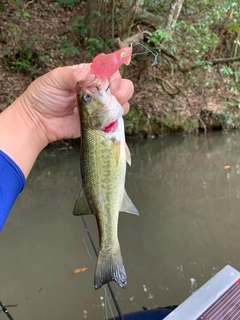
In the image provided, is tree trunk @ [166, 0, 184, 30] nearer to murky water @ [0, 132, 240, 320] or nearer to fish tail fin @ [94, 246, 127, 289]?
murky water @ [0, 132, 240, 320]

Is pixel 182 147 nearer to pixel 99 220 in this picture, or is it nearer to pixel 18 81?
pixel 18 81

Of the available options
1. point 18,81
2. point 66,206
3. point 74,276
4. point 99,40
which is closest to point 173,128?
point 99,40

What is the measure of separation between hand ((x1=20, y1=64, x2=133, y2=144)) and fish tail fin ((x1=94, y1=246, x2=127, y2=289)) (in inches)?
25.7

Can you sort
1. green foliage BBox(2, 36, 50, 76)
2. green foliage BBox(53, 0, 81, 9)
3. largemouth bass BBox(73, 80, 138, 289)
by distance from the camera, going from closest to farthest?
1. largemouth bass BBox(73, 80, 138, 289)
2. green foliage BBox(2, 36, 50, 76)
3. green foliage BBox(53, 0, 81, 9)

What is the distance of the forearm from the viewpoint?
4.81 feet

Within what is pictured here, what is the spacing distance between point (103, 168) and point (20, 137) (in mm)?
430

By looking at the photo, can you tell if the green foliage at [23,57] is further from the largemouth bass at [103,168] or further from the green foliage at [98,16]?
the largemouth bass at [103,168]

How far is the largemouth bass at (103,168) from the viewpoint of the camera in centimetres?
137

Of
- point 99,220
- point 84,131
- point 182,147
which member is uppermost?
point 84,131

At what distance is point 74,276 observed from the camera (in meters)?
3.20

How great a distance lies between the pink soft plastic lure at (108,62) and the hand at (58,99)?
10 cm

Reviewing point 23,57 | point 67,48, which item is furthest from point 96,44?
point 23,57

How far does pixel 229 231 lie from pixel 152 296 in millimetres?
1362

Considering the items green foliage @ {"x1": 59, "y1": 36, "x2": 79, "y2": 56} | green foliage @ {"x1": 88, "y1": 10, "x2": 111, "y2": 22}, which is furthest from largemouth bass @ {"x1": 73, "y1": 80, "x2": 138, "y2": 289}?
green foliage @ {"x1": 88, "y1": 10, "x2": 111, "y2": 22}
